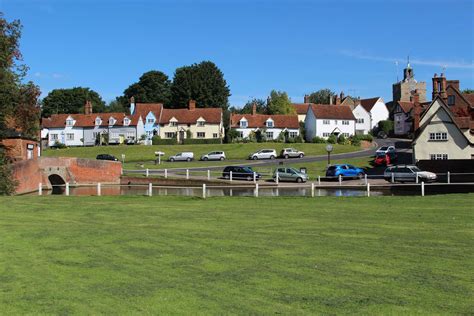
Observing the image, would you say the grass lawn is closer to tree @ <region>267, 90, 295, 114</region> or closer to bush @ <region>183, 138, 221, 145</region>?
bush @ <region>183, 138, 221, 145</region>

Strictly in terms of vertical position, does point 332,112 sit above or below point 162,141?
above

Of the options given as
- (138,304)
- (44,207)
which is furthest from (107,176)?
(138,304)

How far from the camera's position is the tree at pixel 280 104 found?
404ft

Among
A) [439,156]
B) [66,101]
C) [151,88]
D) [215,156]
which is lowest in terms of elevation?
[439,156]

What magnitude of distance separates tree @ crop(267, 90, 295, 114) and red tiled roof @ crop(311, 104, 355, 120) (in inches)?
715

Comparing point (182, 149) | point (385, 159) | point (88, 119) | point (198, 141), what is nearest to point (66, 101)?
point (88, 119)

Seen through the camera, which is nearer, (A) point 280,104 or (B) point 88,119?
(B) point 88,119

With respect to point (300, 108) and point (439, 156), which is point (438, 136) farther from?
point (300, 108)

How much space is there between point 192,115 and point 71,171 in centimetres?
5098

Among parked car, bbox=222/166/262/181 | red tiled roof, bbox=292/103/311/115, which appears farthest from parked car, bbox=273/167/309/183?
red tiled roof, bbox=292/103/311/115

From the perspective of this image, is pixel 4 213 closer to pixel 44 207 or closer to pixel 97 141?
pixel 44 207

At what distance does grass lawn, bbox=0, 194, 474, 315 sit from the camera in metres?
9.12

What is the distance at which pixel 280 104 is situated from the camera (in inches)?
4867

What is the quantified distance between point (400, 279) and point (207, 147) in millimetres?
78212
